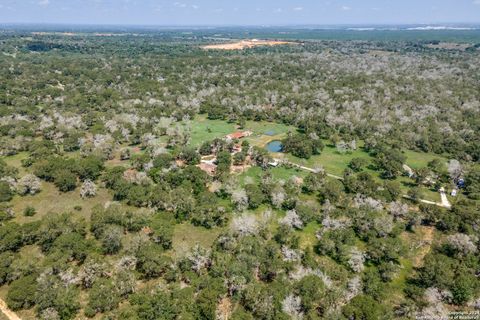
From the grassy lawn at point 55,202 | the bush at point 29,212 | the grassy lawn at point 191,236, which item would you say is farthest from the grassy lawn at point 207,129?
→ the bush at point 29,212

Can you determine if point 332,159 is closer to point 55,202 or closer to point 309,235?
point 309,235

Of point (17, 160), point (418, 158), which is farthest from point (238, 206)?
point (17, 160)

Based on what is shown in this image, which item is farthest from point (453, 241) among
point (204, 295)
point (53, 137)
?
point (53, 137)

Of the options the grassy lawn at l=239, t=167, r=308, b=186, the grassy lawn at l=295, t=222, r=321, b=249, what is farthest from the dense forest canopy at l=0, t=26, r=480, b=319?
the grassy lawn at l=239, t=167, r=308, b=186

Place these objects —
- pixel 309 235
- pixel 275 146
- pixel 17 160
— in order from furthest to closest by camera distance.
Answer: pixel 275 146 < pixel 17 160 < pixel 309 235

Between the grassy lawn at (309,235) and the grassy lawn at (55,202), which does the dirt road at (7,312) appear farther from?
the grassy lawn at (309,235)

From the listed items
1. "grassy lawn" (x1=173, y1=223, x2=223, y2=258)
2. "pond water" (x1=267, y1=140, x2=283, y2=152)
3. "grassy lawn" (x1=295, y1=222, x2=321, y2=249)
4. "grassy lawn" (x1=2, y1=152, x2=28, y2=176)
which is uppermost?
"grassy lawn" (x1=2, y1=152, x2=28, y2=176)

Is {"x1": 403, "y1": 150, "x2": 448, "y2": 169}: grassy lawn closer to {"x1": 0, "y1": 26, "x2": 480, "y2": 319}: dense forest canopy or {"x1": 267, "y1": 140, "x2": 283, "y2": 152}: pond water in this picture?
{"x1": 0, "y1": 26, "x2": 480, "y2": 319}: dense forest canopy
